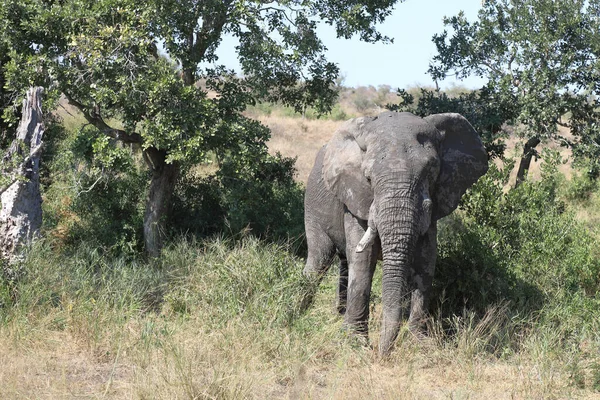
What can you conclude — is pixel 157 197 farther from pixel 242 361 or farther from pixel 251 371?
pixel 251 371

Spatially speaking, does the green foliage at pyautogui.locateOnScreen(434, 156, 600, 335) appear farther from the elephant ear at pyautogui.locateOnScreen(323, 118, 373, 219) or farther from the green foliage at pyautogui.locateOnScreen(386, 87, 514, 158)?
the green foliage at pyautogui.locateOnScreen(386, 87, 514, 158)

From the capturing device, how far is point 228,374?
6.13m

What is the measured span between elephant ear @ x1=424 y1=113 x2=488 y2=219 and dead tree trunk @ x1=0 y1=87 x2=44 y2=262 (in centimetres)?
419

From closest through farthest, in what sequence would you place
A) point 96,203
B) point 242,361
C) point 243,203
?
1. point 242,361
2. point 243,203
3. point 96,203

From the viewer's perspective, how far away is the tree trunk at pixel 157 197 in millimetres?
12305

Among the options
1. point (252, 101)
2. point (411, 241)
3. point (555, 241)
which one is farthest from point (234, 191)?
point (411, 241)

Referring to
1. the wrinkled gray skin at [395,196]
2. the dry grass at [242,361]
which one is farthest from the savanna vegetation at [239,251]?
the wrinkled gray skin at [395,196]

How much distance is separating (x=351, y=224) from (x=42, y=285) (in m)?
3.15

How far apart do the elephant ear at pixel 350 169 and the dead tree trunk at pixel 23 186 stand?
124 inches

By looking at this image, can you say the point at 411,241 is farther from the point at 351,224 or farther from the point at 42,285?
the point at 42,285

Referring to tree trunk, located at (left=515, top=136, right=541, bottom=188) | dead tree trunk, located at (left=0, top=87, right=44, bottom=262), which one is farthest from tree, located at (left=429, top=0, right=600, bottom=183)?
dead tree trunk, located at (left=0, top=87, right=44, bottom=262)

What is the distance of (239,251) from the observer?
958 centimetres

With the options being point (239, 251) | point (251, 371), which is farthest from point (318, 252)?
point (251, 371)

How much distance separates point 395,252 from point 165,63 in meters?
4.99
